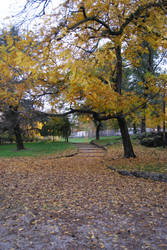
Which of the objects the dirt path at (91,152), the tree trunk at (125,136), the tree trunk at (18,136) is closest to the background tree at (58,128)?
the tree trunk at (18,136)

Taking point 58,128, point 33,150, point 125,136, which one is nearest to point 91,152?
point 33,150

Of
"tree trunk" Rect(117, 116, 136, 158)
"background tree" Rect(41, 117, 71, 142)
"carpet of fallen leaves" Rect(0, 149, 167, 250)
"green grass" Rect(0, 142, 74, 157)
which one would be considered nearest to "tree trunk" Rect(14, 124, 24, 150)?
"green grass" Rect(0, 142, 74, 157)

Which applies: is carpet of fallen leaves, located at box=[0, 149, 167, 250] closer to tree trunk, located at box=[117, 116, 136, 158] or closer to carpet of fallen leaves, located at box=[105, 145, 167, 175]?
carpet of fallen leaves, located at box=[105, 145, 167, 175]

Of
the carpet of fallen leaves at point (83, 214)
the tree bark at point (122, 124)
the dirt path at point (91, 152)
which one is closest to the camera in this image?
the carpet of fallen leaves at point (83, 214)

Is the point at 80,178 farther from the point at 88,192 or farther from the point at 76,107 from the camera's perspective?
the point at 76,107

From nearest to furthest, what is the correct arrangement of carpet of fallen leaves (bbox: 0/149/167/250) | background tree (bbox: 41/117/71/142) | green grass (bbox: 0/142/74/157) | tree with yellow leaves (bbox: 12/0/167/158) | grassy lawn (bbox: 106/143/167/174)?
carpet of fallen leaves (bbox: 0/149/167/250) < tree with yellow leaves (bbox: 12/0/167/158) < grassy lawn (bbox: 106/143/167/174) < green grass (bbox: 0/142/74/157) < background tree (bbox: 41/117/71/142)

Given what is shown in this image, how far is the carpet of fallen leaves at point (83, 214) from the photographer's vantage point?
9.43 ft

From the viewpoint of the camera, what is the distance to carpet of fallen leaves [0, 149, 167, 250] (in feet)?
9.43

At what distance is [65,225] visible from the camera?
3412 millimetres

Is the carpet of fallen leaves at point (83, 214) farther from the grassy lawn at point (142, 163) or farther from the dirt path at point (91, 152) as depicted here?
the dirt path at point (91, 152)

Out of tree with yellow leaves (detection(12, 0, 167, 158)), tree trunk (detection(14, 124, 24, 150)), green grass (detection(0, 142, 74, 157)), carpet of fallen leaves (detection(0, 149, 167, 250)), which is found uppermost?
tree with yellow leaves (detection(12, 0, 167, 158))

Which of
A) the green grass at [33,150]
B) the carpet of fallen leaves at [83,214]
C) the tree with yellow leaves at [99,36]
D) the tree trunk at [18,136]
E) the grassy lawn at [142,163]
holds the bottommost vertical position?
the carpet of fallen leaves at [83,214]

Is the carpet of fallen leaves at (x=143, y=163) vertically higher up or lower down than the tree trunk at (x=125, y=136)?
lower down

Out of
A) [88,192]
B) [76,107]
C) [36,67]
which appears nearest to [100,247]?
[88,192]
